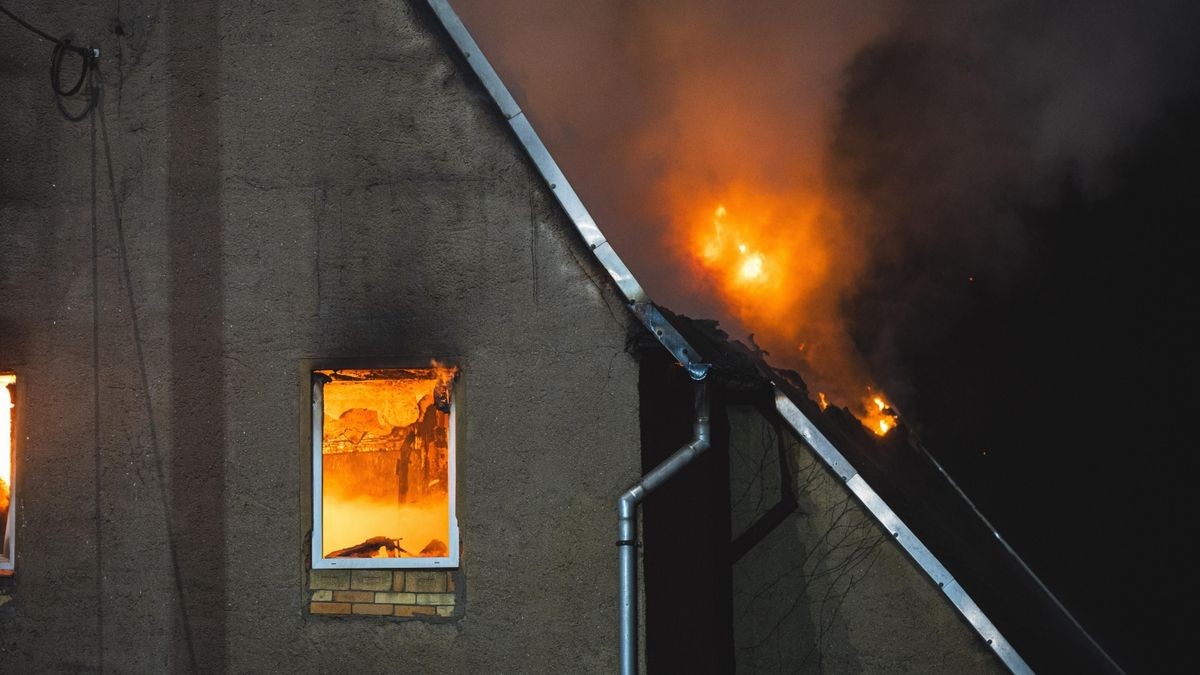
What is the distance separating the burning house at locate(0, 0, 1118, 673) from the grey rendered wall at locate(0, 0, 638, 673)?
0.02 metres

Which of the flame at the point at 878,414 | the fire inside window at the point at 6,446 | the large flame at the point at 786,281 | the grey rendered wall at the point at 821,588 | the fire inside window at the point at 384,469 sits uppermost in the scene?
the large flame at the point at 786,281

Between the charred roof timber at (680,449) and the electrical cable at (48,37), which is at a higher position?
the electrical cable at (48,37)

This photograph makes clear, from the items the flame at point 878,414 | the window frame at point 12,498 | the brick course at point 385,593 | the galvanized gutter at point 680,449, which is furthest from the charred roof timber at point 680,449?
the flame at point 878,414

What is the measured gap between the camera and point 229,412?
5750mm

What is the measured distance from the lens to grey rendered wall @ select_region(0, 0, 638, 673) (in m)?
5.55

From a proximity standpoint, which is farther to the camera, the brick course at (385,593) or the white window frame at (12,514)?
the white window frame at (12,514)

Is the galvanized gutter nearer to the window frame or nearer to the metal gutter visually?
the metal gutter

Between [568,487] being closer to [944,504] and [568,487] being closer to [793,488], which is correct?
[793,488]

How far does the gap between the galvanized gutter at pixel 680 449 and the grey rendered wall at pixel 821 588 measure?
9cm

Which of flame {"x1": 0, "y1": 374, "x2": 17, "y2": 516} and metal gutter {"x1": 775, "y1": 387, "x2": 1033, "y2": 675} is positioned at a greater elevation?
flame {"x1": 0, "y1": 374, "x2": 17, "y2": 516}

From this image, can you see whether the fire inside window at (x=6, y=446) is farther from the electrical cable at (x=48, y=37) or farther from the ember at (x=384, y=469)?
the electrical cable at (x=48, y=37)

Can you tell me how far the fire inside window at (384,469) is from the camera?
6.07 m

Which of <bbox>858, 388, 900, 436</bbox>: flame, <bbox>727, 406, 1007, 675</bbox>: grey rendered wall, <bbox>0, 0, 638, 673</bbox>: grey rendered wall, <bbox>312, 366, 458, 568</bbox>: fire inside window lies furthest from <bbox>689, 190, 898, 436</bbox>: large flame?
<bbox>0, 0, 638, 673</bbox>: grey rendered wall

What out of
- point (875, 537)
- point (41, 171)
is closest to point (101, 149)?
point (41, 171)
